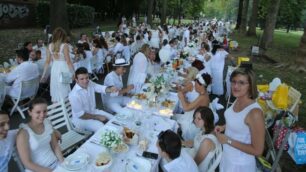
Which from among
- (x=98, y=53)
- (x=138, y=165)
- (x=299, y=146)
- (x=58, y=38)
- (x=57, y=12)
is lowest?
(x=299, y=146)

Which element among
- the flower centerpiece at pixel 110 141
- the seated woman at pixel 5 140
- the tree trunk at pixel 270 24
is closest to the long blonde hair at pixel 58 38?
the seated woman at pixel 5 140

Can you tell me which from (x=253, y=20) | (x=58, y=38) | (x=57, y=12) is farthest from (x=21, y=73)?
(x=253, y=20)

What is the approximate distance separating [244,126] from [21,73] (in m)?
5.08

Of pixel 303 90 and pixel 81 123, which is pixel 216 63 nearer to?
pixel 303 90

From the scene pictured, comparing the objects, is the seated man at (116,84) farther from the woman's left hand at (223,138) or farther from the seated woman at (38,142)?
the woman's left hand at (223,138)

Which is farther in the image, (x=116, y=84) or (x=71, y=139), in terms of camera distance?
(x=116, y=84)

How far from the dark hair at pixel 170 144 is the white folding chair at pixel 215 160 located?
70 centimetres

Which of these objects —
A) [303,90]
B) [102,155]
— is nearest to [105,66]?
[303,90]

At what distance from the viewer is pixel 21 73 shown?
6.20 metres

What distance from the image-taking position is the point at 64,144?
446cm

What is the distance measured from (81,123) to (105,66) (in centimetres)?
725

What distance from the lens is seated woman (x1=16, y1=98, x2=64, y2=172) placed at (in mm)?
3209

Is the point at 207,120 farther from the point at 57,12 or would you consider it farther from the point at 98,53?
the point at 57,12

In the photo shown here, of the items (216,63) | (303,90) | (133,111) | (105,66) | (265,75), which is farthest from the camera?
(265,75)
